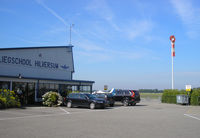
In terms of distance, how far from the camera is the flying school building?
24172mm

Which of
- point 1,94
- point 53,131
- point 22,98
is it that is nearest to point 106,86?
point 22,98

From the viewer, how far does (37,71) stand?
92.3ft

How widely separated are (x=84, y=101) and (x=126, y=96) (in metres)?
6.30

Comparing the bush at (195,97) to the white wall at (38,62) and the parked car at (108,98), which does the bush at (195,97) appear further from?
the white wall at (38,62)

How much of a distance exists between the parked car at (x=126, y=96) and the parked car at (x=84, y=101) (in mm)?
5031

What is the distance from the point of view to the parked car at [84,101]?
20708 millimetres

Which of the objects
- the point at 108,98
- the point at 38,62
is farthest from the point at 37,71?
the point at 108,98

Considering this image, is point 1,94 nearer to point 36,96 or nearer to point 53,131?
point 36,96

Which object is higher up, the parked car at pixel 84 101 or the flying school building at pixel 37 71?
the flying school building at pixel 37 71

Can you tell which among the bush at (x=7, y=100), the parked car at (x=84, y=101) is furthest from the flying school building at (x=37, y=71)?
the parked car at (x=84, y=101)

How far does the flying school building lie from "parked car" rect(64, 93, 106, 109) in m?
5.00

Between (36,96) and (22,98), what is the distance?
57.3 inches

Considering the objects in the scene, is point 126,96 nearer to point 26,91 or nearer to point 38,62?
point 26,91

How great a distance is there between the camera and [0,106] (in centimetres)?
1875
